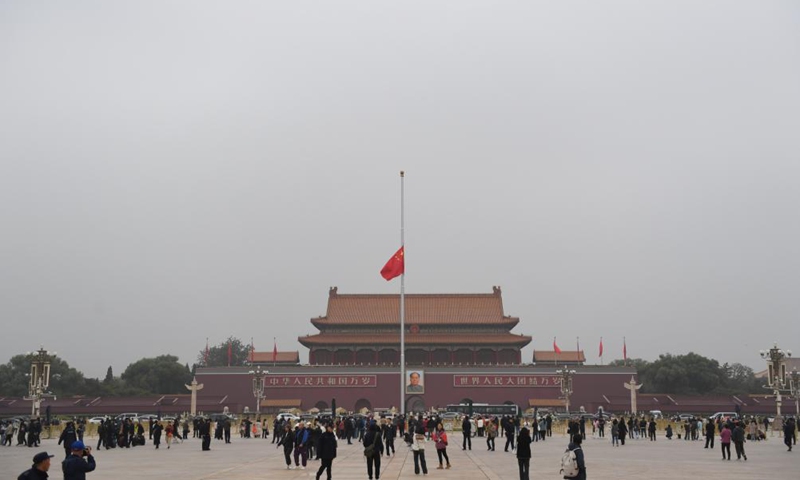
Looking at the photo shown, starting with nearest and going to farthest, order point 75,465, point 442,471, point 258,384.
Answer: point 75,465, point 442,471, point 258,384

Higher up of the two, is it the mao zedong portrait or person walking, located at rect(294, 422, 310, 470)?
the mao zedong portrait

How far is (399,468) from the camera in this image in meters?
18.1

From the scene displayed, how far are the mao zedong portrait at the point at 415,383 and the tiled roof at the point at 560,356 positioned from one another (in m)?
11.4

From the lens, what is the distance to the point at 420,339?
63594 mm

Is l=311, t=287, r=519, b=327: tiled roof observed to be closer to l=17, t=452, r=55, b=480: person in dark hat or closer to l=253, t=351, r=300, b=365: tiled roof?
l=253, t=351, r=300, b=365: tiled roof

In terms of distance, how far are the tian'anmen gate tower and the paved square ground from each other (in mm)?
38125

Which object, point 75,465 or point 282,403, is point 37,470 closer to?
point 75,465

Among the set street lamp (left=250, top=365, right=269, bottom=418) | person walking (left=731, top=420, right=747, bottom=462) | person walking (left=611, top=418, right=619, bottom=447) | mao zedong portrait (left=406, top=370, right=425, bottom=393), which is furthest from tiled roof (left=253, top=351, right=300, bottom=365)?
person walking (left=731, top=420, right=747, bottom=462)

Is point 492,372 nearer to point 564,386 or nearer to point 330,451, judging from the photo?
point 564,386

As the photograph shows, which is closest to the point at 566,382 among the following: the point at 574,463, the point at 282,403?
the point at 282,403

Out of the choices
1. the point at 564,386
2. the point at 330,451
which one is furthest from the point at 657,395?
the point at 330,451

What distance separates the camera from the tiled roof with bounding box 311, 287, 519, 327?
65.1 metres

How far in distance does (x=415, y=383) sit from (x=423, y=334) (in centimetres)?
543

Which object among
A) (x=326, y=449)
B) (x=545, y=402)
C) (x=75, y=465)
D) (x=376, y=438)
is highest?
(x=75, y=465)
